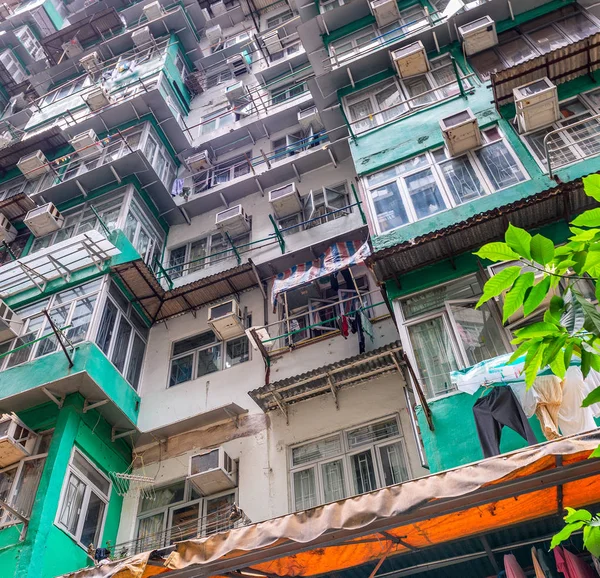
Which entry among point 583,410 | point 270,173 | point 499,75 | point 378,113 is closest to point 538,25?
point 499,75

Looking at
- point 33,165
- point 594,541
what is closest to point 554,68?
point 594,541

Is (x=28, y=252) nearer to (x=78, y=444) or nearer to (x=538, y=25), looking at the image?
(x=78, y=444)

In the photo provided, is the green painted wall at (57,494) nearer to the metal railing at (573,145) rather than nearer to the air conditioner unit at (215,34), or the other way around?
the metal railing at (573,145)

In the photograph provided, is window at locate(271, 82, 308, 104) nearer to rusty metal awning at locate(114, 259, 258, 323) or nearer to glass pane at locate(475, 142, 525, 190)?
rusty metal awning at locate(114, 259, 258, 323)

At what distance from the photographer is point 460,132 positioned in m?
10.5

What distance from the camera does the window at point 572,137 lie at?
976 centimetres

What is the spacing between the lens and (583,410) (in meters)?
6.48

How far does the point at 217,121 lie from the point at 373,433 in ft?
45.7

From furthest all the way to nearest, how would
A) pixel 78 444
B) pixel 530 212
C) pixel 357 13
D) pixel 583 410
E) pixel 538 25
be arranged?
1. pixel 357 13
2. pixel 538 25
3. pixel 78 444
4. pixel 530 212
5. pixel 583 410

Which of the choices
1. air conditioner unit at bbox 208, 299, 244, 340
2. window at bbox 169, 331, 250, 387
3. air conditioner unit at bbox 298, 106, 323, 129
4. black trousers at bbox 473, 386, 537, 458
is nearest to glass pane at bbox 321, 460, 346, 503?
black trousers at bbox 473, 386, 537, 458

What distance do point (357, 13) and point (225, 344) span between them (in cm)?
1004

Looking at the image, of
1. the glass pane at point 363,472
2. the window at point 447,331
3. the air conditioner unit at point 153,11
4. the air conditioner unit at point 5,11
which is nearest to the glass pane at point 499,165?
the window at point 447,331

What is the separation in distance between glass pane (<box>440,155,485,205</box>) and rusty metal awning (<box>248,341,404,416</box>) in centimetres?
291

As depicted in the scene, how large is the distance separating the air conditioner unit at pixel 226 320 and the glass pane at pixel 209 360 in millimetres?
454
